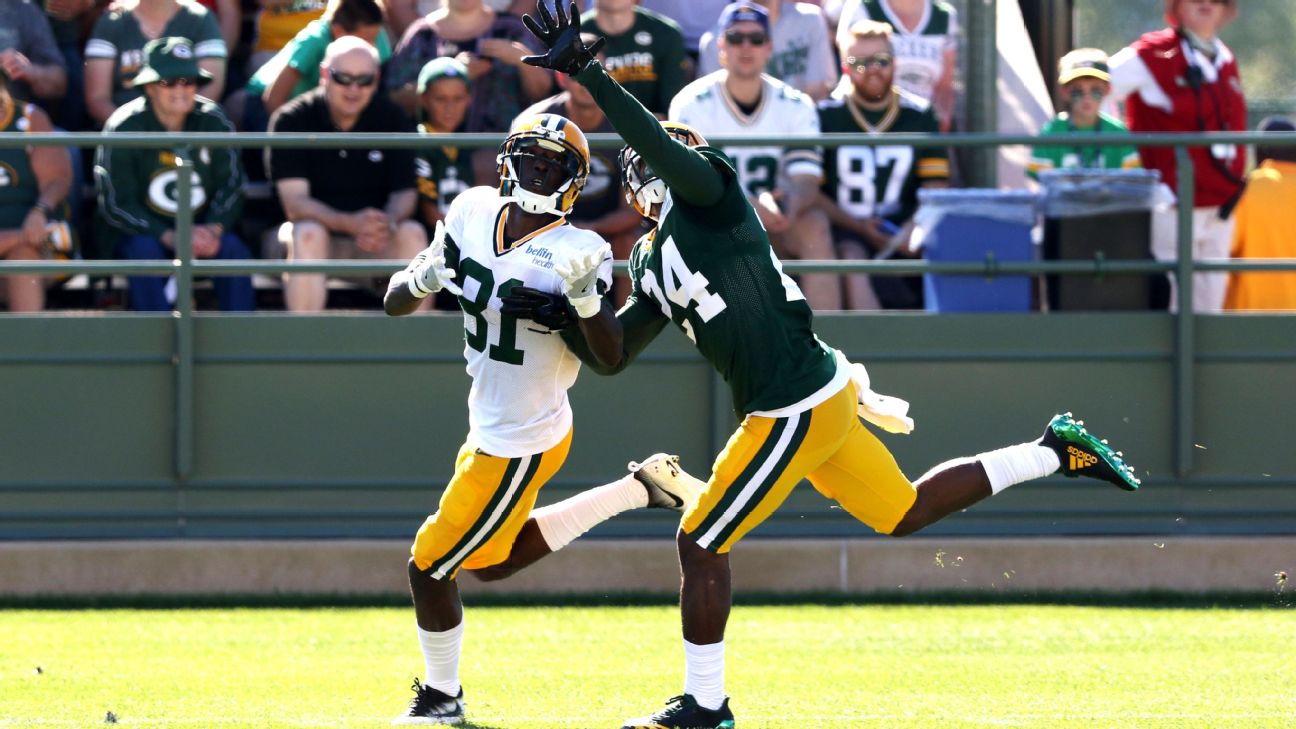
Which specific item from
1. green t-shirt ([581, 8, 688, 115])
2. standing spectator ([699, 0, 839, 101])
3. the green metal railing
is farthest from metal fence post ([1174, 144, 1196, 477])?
green t-shirt ([581, 8, 688, 115])

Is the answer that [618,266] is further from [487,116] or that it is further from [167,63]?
[167,63]

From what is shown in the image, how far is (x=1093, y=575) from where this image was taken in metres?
10.5

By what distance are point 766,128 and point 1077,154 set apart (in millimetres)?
1731

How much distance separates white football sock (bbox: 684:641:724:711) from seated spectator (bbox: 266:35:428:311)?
4.29 metres

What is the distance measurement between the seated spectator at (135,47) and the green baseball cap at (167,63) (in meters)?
0.57

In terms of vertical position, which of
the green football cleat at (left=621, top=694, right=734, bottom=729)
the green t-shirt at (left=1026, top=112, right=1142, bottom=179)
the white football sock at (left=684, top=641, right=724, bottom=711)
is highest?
the green t-shirt at (left=1026, top=112, right=1142, bottom=179)

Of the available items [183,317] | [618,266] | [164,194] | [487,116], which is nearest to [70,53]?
[164,194]

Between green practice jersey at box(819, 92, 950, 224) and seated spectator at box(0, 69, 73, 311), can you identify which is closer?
seated spectator at box(0, 69, 73, 311)

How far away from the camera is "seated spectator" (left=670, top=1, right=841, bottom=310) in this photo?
10.4m

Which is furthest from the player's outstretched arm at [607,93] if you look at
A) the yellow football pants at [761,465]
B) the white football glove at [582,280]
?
the yellow football pants at [761,465]

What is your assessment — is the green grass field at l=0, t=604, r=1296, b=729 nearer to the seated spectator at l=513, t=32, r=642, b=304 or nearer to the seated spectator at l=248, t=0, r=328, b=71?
the seated spectator at l=513, t=32, r=642, b=304

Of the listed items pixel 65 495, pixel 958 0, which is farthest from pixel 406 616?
pixel 958 0

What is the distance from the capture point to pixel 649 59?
11.1 meters

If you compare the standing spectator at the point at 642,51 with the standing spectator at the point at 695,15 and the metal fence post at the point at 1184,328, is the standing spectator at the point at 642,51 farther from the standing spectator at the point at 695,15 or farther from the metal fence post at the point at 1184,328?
the metal fence post at the point at 1184,328
